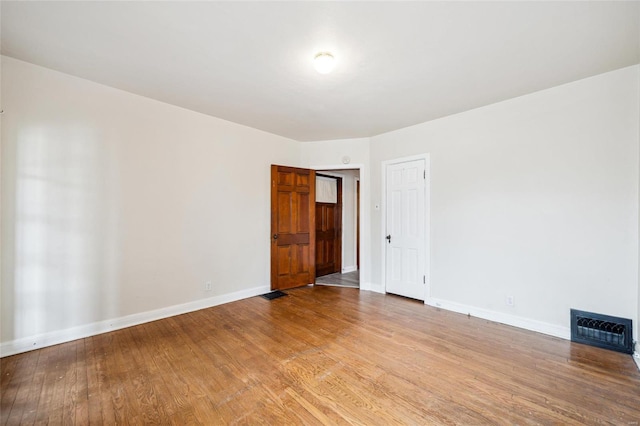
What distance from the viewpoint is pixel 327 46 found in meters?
2.17

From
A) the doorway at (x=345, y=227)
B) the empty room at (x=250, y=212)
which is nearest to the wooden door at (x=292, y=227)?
the empty room at (x=250, y=212)

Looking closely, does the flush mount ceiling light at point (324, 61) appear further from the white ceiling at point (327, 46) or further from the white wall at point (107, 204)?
the white wall at point (107, 204)

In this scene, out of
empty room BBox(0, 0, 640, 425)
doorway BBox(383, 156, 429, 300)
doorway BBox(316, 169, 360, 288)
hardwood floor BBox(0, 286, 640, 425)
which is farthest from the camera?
doorway BBox(316, 169, 360, 288)

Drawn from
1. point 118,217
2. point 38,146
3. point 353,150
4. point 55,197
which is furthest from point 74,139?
point 353,150

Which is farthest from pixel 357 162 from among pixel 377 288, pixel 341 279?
pixel 341 279

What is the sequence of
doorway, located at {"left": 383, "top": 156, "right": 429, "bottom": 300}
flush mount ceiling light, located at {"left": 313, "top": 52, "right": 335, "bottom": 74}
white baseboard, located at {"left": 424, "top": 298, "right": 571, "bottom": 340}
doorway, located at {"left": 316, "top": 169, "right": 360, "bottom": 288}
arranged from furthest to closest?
doorway, located at {"left": 316, "top": 169, "right": 360, "bottom": 288}
doorway, located at {"left": 383, "top": 156, "right": 429, "bottom": 300}
white baseboard, located at {"left": 424, "top": 298, "right": 571, "bottom": 340}
flush mount ceiling light, located at {"left": 313, "top": 52, "right": 335, "bottom": 74}

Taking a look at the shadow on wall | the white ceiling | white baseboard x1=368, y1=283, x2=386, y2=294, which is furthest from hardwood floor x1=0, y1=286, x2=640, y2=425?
the white ceiling

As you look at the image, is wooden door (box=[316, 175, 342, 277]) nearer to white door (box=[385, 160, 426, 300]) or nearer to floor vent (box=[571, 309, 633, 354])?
white door (box=[385, 160, 426, 300])

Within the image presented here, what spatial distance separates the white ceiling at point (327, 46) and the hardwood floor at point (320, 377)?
273cm

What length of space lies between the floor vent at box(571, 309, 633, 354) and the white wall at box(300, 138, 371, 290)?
2641 millimetres

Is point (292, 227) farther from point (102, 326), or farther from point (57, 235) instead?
point (57, 235)

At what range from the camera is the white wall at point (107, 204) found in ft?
8.14

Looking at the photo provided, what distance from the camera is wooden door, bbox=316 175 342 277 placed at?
5723mm

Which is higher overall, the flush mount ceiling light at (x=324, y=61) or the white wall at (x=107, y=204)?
the flush mount ceiling light at (x=324, y=61)
